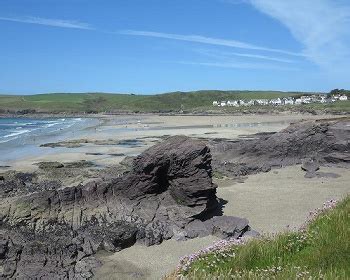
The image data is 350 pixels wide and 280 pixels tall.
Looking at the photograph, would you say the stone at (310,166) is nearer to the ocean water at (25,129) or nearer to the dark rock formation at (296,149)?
the dark rock formation at (296,149)

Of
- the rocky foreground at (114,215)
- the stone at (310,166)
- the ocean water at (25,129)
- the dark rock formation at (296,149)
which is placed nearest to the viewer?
the rocky foreground at (114,215)

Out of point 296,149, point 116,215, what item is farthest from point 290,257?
point 296,149

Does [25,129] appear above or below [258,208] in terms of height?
below

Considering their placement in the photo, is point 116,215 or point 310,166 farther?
point 310,166

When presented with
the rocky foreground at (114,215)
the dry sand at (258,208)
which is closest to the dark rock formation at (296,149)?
the dry sand at (258,208)

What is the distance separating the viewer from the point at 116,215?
1541 cm

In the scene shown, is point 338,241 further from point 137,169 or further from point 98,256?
point 137,169

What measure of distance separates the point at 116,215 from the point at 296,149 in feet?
53.0

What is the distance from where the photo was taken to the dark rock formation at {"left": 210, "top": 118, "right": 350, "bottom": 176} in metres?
26.4

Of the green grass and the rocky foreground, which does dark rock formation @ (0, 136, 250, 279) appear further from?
the green grass

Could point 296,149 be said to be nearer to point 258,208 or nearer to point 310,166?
point 310,166

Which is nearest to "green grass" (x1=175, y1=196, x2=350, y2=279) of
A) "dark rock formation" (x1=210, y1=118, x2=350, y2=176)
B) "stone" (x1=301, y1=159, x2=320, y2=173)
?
"stone" (x1=301, y1=159, x2=320, y2=173)

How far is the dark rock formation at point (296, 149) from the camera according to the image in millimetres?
26391

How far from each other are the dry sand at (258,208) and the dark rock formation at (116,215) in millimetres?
562
